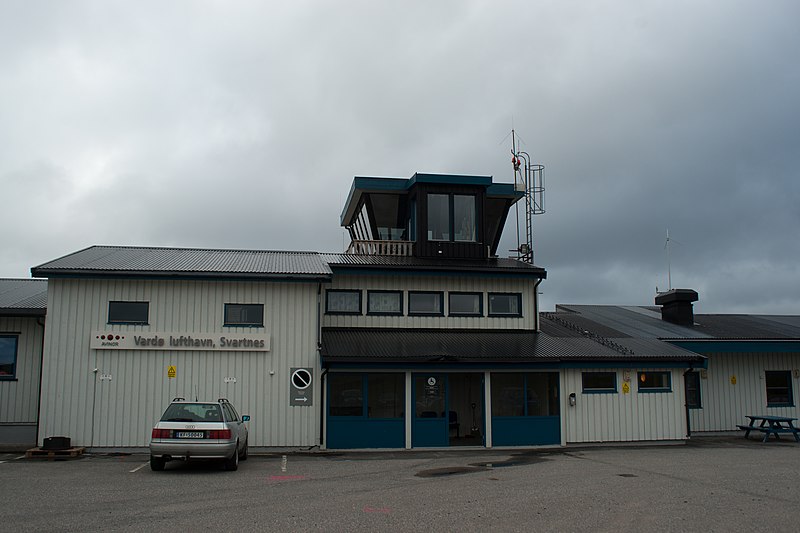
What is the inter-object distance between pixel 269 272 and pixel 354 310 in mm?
3496

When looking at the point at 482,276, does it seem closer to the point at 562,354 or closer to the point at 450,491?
the point at 562,354

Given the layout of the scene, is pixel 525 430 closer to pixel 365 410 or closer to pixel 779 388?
pixel 365 410

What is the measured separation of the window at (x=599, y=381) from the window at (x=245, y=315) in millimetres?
9724

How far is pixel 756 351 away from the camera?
2486 cm

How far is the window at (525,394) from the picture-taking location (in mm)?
21422

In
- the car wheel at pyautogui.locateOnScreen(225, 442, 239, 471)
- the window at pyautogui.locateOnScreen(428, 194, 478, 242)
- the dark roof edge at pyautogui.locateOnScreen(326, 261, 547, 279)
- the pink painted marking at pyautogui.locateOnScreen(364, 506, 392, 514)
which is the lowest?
the pink painted marking at pyautogui.locateOnScreen(364, 506, 392, 514)

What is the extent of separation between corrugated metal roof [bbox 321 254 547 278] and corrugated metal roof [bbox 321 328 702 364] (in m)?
2.00

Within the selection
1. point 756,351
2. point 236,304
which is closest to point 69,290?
point 236,304

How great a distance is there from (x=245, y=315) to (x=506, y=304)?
851 cm

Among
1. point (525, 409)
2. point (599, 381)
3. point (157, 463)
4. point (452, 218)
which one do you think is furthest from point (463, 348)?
point (157, 463)

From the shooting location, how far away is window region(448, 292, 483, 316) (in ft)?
76.2

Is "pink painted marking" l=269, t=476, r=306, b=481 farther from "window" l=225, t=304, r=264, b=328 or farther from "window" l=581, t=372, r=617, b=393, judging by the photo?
"window" l=581, t=372, r=617, b=393

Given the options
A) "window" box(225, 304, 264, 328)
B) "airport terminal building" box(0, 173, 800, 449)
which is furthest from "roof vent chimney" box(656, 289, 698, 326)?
"window" box(225, 304, 264, 328)

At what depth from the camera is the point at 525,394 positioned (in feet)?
70.6
